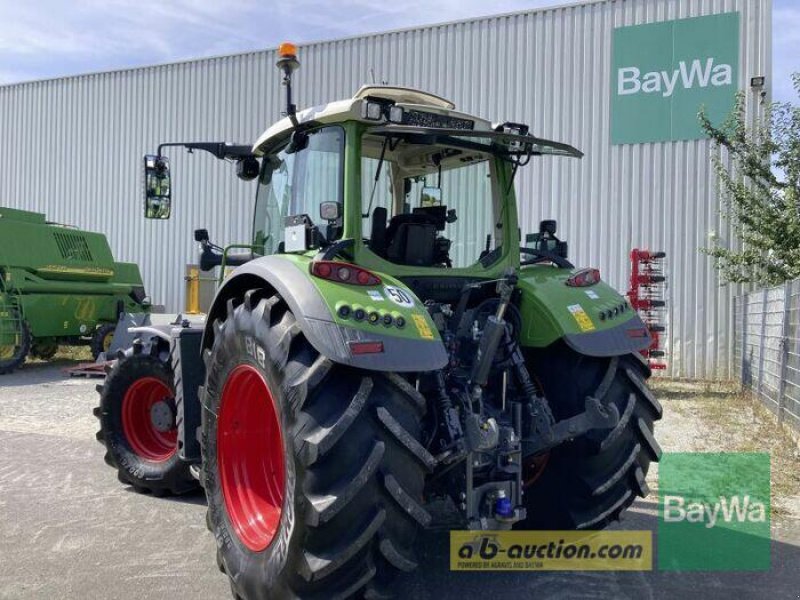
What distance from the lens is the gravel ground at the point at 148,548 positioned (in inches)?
147

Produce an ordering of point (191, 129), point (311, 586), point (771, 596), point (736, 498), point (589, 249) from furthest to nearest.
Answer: point (191, 129)
point (589, 249)
point (736, 498)
point (771, 596)
point (311, 586)

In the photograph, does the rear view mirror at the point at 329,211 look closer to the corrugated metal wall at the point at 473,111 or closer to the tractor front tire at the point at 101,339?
the corrugated metal wall at the point at 473,111

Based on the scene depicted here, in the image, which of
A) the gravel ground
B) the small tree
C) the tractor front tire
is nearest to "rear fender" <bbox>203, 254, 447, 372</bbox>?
the gravel ground

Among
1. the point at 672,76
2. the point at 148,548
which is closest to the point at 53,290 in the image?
the point at 148,548

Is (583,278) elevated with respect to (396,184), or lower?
lower

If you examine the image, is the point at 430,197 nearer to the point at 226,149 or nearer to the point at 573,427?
the point at 226,149

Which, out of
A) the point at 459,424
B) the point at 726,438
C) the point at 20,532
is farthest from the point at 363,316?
the point at 726,438

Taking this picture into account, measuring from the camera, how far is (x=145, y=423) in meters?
5.72

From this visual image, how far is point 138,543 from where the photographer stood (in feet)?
14.4

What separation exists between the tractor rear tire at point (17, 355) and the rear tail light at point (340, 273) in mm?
10676

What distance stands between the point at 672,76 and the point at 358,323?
1140cm

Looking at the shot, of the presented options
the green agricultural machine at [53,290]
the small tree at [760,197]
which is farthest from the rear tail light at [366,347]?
the green agricultural machine at [53,290]

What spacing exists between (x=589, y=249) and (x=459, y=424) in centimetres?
1061

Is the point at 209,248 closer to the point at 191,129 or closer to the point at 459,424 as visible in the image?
the point at 459,424
